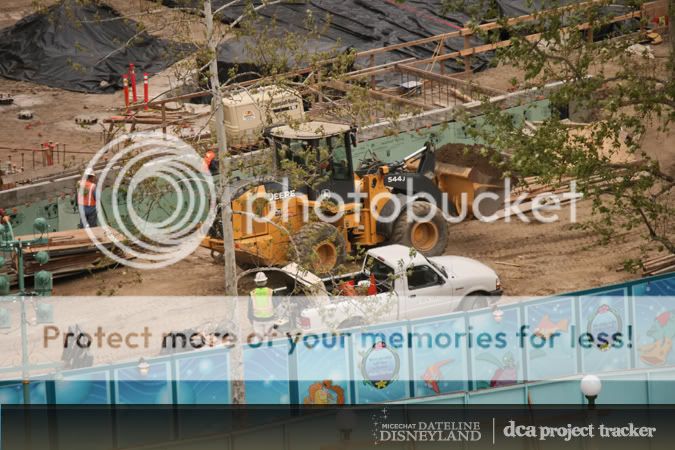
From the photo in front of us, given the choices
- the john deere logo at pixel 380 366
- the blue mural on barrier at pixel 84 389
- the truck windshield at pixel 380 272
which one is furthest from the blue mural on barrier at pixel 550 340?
the blue mural on barrier at pixel 84 389

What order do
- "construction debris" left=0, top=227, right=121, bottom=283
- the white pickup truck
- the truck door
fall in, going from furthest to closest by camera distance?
"construction debris" left=0, top=227, right=121, bottom=283, the truck door, the white pickup truck

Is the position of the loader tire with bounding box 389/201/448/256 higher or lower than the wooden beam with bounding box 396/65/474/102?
lower

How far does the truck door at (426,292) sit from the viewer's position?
2017 centimetres

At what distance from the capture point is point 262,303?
755 inches

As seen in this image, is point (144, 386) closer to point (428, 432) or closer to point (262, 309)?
point (262, 309)

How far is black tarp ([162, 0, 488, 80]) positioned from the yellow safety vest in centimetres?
1804

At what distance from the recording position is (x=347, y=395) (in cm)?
1662

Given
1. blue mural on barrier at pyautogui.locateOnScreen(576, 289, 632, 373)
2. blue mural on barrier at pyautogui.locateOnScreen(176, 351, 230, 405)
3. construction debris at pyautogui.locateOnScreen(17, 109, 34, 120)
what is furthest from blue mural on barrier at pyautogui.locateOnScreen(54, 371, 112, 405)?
construction debris at pyautogui.locateOnScreen(17, 109, 34, 120)

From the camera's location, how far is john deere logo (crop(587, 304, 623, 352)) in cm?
1770

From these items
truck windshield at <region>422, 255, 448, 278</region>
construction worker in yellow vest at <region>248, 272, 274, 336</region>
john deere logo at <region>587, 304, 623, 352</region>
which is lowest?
john deere logo at <region>587, 304, 623, 352</region>

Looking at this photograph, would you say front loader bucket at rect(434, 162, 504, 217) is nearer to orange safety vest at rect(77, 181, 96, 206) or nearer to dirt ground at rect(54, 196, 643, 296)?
dirt ground at rect(54, 196, 643, 296)

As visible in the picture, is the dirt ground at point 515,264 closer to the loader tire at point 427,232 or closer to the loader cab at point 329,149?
the loader tire at point 427,232

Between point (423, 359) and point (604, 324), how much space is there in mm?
3087

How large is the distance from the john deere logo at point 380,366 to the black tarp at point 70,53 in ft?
71.8
